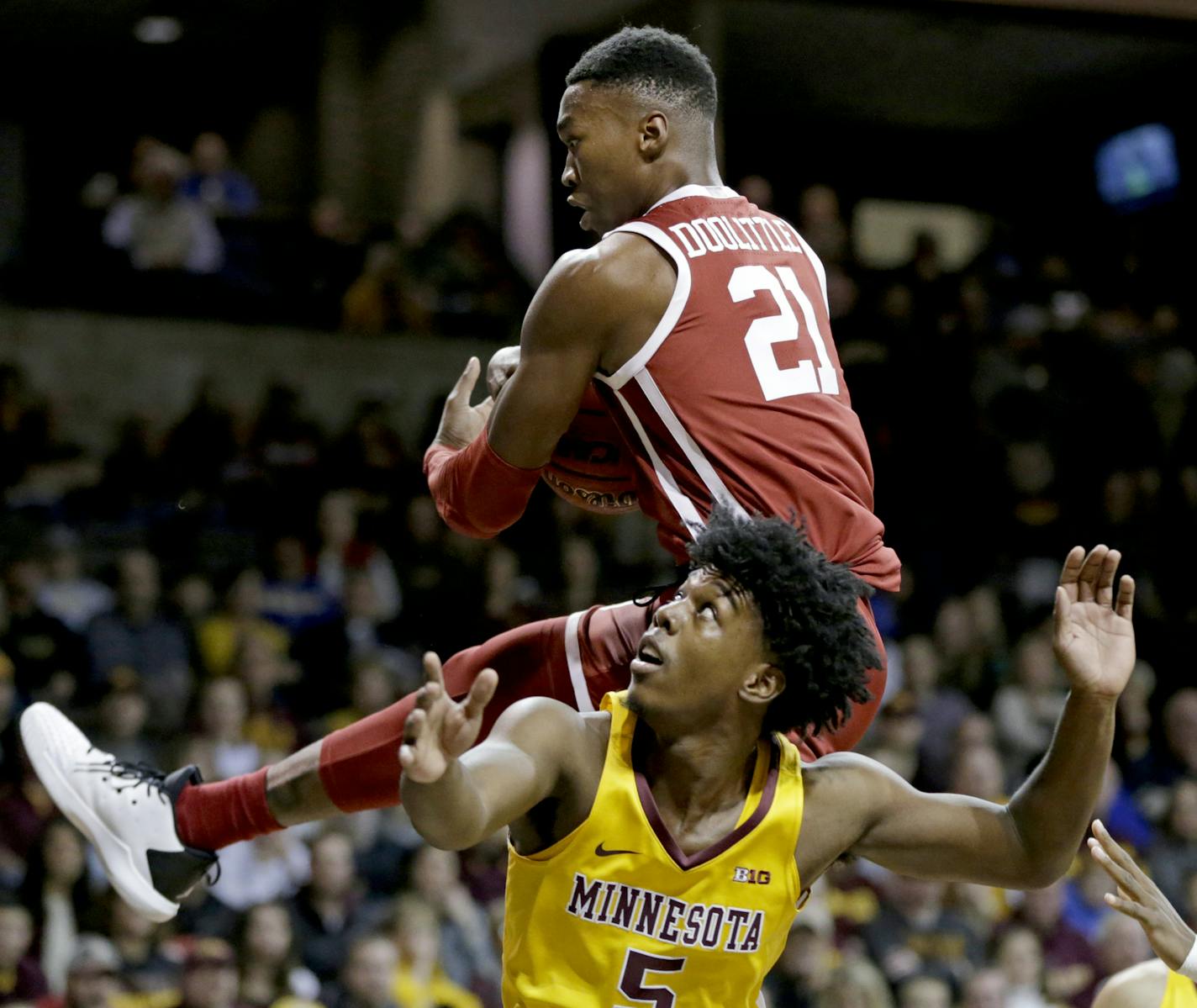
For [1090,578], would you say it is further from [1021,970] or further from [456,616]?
[456,616]

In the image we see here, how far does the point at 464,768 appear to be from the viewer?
2.66 m

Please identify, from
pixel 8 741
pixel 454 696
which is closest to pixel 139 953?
pixel 8 741

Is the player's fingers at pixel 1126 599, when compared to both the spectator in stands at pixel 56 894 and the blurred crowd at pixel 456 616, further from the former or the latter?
the spectator in stands at pixel 56 894

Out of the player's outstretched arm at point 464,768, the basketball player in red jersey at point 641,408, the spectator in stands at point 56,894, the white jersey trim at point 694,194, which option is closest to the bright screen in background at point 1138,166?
the spectator in stands at point 56,894

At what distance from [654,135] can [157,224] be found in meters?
7.46

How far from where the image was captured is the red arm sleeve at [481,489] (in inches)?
132

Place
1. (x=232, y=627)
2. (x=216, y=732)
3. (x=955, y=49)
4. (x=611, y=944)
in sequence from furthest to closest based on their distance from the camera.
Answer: (x=955, y=49), (x=232, y=627), (x=216, y=732), (x=611, y=944)

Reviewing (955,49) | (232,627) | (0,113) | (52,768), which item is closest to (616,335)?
(52,768)

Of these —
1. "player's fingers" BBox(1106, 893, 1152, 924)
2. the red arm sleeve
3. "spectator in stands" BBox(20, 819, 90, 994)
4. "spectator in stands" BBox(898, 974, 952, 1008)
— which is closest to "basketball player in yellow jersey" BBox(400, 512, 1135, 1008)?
"player's fingers" BBox(1106, 893, 1152, 924)

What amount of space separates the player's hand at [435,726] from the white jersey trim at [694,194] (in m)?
1.14

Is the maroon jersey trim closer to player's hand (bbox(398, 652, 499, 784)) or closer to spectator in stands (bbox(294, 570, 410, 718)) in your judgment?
player's hand (bbox(398, 652, 499, 784))

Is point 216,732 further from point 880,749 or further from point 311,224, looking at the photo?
point 311,224

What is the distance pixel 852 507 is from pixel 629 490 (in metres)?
0.50

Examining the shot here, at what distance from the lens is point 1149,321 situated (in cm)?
1259
